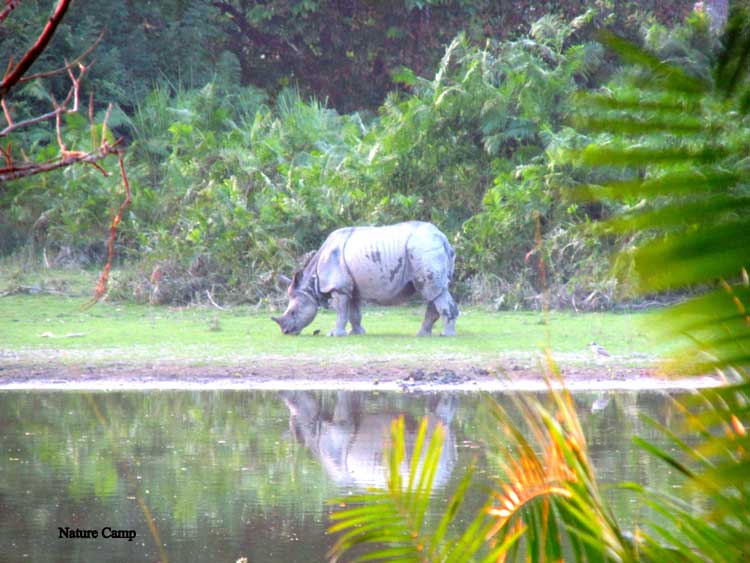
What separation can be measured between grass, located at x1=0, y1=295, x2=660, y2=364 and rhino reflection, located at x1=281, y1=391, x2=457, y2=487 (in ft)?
6.01

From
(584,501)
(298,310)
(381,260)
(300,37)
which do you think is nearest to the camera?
(584,501)

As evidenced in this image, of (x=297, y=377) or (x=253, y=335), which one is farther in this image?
(x=253, y=335)

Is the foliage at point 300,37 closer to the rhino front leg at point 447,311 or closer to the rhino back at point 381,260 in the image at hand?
the rhino back at point 381,260

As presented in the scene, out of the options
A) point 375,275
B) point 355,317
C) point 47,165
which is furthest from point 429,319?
point 47,165

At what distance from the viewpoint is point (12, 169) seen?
1709 mm

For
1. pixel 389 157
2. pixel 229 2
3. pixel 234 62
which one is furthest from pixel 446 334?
pixel 229 2

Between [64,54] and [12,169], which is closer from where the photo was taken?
[12,169]

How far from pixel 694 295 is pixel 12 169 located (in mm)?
946

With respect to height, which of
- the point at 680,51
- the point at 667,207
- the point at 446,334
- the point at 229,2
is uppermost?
the point at 229,2

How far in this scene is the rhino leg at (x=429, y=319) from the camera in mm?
14914

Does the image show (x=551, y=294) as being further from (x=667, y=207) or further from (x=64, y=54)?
(x=667, y=207)

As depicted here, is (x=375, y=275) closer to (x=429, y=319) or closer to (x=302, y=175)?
(x=429, y=319)

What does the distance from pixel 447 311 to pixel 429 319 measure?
338 millimetres

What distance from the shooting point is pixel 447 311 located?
14719mm
